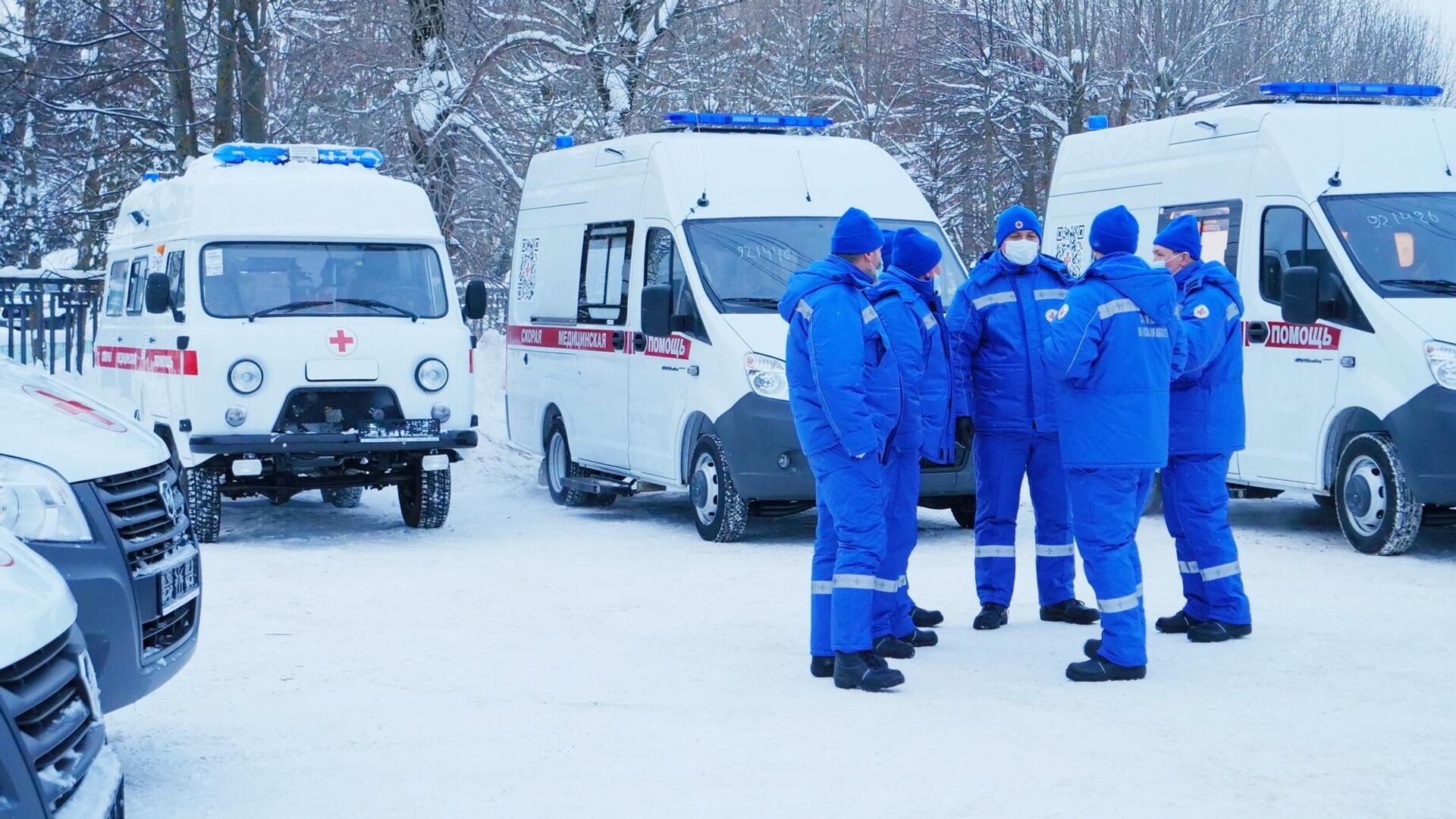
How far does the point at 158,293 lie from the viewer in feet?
37.2

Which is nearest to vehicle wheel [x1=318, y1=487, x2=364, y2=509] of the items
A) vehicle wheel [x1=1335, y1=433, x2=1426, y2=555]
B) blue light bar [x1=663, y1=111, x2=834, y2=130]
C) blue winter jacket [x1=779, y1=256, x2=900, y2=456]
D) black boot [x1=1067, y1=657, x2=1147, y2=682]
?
blue light bar [x1=663, y1=111, x2=834, y2=130]

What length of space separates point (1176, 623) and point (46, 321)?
14516 mm

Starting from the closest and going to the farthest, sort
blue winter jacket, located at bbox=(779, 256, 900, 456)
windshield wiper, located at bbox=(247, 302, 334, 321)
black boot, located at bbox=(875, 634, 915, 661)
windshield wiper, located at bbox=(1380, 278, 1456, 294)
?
blue winter jacket, located at bbox=(779, 256, 900, 456) → black boot, located at bbox=(875, 634, 915, 661) → windshield wiper, located at bbox=(1380, 278, 1456, 294) → windshield wiper, located at bbox=(247, 302, 334, 321)

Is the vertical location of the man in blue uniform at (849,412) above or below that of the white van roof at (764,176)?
below

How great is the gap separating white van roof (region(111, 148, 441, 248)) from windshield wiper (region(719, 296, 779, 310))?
2225 mm

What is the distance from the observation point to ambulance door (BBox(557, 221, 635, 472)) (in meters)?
12.4

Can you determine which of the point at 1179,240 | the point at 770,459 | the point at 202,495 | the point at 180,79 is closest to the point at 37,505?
the point at 1179,240

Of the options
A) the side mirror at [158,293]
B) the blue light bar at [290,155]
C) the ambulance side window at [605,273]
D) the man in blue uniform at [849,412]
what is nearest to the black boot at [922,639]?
the man in blue uniform at [849,412]

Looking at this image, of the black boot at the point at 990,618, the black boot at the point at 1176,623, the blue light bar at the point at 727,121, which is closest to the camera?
the black boot at the point at 1176,623

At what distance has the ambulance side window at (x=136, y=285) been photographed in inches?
499

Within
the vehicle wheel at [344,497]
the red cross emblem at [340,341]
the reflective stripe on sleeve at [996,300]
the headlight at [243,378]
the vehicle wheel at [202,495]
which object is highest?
the reflective stripe on sleeve at [996,300]

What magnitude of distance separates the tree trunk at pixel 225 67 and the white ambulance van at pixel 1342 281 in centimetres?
1193

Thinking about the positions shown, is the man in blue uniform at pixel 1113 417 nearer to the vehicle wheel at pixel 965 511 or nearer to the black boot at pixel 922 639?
the black boot at pixel 922 639

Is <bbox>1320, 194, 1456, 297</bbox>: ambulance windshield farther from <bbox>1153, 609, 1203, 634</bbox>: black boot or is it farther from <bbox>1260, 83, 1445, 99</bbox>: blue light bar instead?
<bbox>1153, 609, 1203, 634</bbox>: black boot
